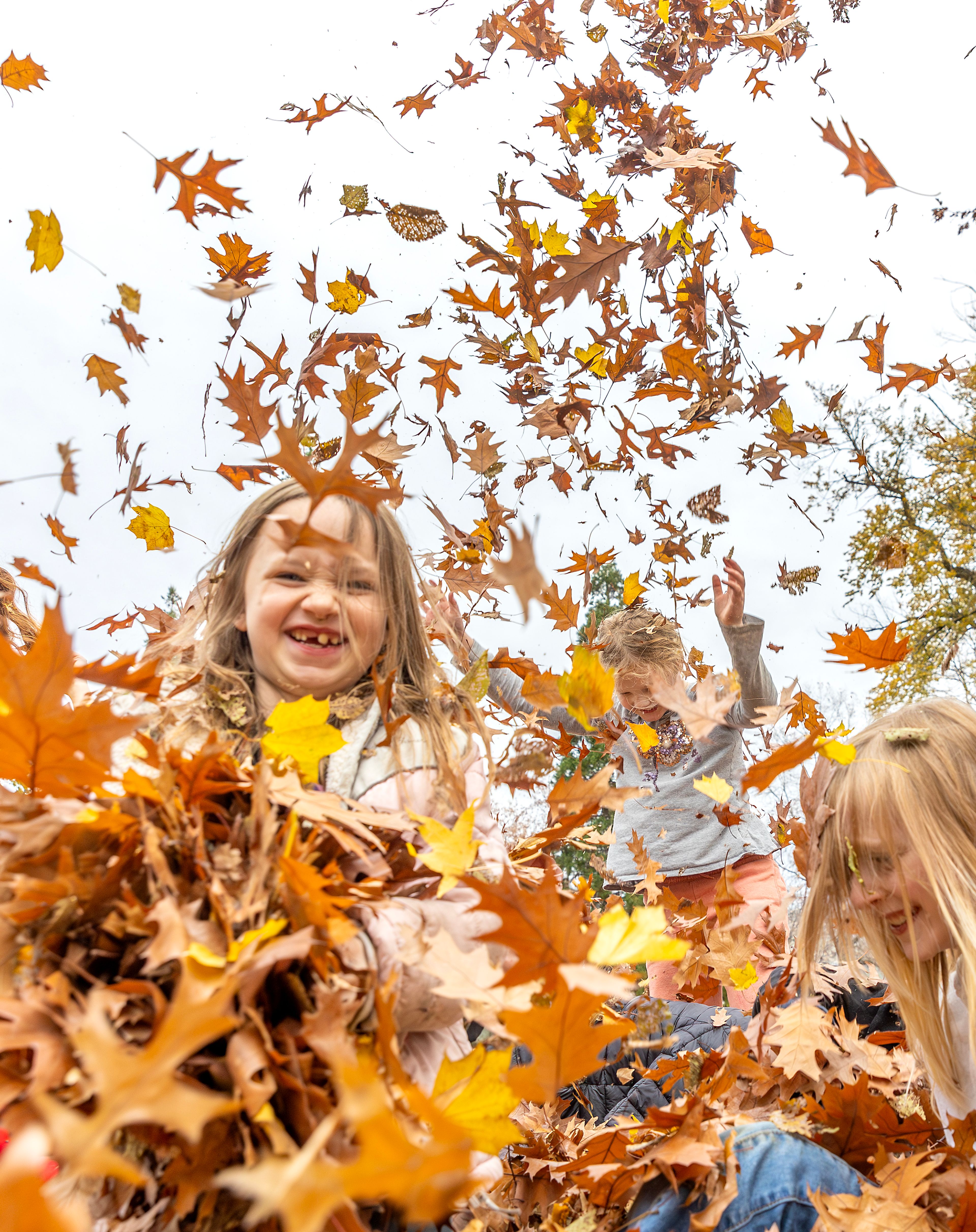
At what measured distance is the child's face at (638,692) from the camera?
338cm

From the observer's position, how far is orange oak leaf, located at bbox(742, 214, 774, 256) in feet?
11.0

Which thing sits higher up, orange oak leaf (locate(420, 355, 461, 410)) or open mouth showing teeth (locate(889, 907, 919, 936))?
orange oak leaf (locate(420, 355, 461, 410))

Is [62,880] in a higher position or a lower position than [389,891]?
higher

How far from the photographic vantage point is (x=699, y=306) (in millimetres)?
3330

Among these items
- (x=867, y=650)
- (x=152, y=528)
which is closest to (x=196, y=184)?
(x=152, y=528)

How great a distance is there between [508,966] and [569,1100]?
1.36 m

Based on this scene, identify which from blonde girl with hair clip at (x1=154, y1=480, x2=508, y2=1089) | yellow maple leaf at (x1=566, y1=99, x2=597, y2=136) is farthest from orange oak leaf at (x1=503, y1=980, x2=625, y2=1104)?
yellow maple leaf at (x1=566, y1=99, x2=597, y2=136)

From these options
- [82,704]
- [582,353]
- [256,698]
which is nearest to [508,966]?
[82,704]

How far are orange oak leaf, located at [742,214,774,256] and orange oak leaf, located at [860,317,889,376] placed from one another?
1.81 feet

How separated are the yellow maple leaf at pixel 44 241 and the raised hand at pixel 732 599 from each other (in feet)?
7.86

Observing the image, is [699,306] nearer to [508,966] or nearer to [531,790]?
[531,790]

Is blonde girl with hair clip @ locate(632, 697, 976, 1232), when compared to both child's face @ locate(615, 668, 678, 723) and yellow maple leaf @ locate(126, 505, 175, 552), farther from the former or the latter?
yellow maple leaf @ locate(126, 505, 175, 552)

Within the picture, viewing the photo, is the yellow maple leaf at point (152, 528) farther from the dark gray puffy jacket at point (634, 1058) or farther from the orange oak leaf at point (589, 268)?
the dark gray puffy jacket at point (634, 1058)

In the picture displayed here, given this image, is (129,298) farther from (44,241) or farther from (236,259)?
(236,259)
